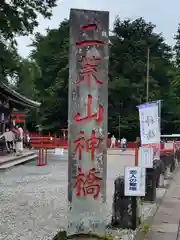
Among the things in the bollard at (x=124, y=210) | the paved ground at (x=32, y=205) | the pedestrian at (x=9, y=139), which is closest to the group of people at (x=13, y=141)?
the pedestrian at (x=9, y=139)

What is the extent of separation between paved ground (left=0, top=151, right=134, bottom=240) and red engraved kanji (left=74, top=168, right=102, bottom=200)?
1.58m

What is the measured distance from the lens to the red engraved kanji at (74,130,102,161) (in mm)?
5461

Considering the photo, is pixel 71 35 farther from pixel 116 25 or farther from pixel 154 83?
pixel 116 25

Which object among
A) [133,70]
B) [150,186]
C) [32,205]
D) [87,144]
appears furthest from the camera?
[133,70]

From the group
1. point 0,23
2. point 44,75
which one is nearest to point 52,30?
point 44,75

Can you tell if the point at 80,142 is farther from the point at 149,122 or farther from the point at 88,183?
the point at 149,122

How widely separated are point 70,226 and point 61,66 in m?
49.5

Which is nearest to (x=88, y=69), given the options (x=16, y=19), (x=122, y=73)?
(x=16, y=19)

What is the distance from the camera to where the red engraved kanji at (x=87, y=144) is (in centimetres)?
546

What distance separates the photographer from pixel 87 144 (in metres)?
5.46

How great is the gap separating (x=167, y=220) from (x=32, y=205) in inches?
120

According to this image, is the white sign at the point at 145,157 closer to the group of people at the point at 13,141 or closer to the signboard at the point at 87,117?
the signboard at the point at 87,117

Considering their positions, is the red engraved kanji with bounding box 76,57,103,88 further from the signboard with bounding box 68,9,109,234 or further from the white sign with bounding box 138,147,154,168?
the white sign with bounding box 138,147,154,168

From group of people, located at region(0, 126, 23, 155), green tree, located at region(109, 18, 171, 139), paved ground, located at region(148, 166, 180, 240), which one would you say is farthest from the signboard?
green tree, located at region(109, 18, 171, 139)
